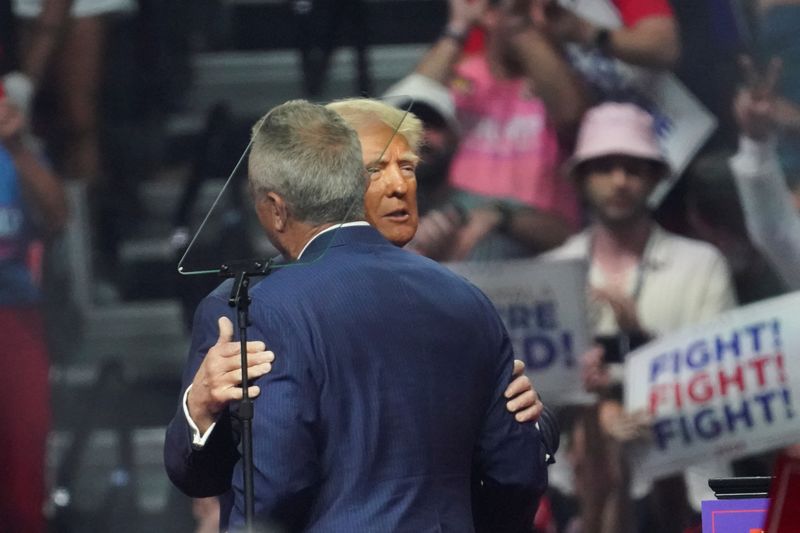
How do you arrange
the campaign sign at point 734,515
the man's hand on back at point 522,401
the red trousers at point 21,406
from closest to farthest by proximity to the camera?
the man's hand on back at point 522,401 < the campaign sign at point 734,515 < the red trousers at point 21,406

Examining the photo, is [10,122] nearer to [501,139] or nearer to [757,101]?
[501,139]

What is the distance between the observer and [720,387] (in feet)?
16.8

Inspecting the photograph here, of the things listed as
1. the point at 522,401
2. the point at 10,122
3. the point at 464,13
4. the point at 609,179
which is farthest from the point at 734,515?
the point at 10,122

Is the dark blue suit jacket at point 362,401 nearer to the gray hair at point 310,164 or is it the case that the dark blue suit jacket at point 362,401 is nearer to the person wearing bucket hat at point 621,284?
the gray hair at point 310,164

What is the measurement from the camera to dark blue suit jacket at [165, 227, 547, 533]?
2410 millimetres

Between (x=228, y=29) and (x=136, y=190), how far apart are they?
0.64 metres

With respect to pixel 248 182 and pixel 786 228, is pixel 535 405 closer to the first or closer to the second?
pixel 248 182

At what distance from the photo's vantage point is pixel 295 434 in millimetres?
2387

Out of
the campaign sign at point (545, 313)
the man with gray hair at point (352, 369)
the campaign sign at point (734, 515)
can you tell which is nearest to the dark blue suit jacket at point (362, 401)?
the man with gray hair at point (352, 369)

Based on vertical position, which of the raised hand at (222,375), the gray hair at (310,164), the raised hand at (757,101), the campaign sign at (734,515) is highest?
the gray hair at (310,164)

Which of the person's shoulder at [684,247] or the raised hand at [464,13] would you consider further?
the raised hand at [464,13]

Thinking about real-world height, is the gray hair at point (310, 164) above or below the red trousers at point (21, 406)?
above

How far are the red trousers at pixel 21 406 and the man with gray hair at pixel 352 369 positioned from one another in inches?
120

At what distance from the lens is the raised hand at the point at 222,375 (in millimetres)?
2363
